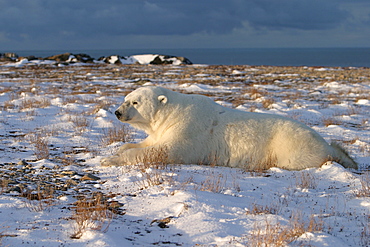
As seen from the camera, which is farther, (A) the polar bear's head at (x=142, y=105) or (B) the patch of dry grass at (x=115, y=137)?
(B) the patch of dry grass at (x=115, y=137)

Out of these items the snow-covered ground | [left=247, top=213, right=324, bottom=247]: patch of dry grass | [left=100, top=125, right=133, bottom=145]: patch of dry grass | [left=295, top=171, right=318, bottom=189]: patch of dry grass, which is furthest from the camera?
[left=100, top=125, right=133, bottom=145]: patch of dry grass

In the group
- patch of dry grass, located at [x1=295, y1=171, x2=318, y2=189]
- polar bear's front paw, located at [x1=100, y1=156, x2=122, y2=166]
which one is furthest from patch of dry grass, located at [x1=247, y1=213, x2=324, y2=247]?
polar bear's front paw, located at [x1=100, y1=156, x2=122, y2=166]

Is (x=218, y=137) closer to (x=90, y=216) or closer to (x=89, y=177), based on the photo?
(x=89, y=177)

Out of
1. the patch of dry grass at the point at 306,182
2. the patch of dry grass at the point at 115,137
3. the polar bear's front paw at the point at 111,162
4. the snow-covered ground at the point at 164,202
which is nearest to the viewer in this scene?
the snow-covered ground at the point at 164,202

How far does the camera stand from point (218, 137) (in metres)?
5.88

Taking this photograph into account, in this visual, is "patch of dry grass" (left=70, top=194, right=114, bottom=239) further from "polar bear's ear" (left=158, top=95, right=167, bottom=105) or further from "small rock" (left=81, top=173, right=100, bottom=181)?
"polar bear's ear" (left=158, top=95, right=167, bottom=105)

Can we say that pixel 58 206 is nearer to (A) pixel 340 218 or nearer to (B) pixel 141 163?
(B) pixel 141 163

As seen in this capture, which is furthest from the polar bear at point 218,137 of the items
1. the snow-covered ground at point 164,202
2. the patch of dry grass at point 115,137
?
the patch of dry grass at point 115,137

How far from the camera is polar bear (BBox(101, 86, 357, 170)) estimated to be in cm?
563

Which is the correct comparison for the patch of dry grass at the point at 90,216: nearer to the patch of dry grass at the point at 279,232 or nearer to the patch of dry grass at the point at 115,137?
the patch of dry grass at the point at 279,232

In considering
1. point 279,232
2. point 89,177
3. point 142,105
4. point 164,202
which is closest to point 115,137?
point 142,105

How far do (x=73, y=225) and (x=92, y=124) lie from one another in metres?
6.47

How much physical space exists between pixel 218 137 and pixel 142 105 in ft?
4.21

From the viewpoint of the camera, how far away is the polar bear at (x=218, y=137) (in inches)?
222
